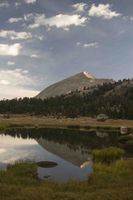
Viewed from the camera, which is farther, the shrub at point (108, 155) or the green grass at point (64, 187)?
the shrub at point (108, 155)

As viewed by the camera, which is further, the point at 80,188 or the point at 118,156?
the point at 118,156

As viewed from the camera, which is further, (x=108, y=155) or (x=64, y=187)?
(x=108, y=155)

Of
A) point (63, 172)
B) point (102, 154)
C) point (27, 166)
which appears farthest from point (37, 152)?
point (27, 166)

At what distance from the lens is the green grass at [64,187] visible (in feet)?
75.4

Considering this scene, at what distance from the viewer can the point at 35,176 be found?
116 feet

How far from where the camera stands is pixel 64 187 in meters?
27.2

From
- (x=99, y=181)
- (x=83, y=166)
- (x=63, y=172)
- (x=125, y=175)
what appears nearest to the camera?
(x=99, y=181)

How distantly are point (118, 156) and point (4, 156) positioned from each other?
57.5 ft

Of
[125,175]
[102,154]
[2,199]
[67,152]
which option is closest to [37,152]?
[67,152]

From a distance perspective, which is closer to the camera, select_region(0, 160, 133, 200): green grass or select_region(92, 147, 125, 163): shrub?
select_region(0, 160, 133, 200): green grass

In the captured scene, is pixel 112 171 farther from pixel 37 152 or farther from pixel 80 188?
pixel 37 152

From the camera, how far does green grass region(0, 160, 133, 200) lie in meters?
23.0

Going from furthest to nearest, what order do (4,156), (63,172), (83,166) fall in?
1. (4,156)
2. (83,166)
3. (63,172)

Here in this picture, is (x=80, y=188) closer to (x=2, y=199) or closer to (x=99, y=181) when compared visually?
(x=99, y=181)
